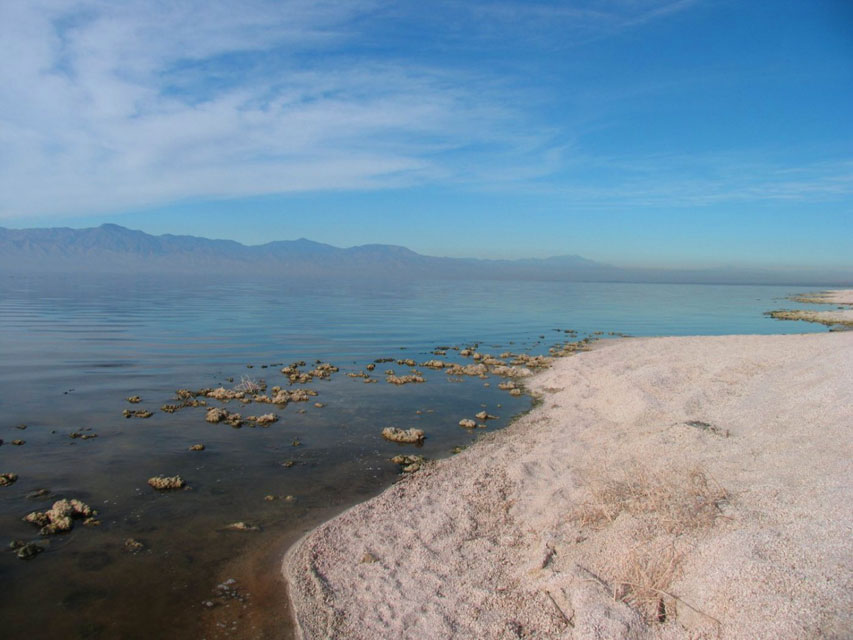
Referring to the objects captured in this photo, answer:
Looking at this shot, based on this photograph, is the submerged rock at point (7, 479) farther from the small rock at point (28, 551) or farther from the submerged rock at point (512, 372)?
the submerged rock at point (512, 372)

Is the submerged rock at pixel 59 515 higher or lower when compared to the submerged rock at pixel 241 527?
higher

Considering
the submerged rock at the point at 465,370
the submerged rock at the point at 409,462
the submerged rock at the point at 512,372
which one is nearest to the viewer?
the submerged rock at the point at 409,462

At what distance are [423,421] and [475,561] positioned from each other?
749 centimetres

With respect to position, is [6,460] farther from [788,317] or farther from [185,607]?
[788,317]

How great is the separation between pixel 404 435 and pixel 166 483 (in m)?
5.44

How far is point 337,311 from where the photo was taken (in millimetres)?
47594

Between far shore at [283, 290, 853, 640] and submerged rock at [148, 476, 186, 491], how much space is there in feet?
11.0

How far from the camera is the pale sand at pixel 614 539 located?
16.8 ft

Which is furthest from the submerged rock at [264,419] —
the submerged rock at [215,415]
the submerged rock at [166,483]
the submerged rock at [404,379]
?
the submerged rock at [404,379]

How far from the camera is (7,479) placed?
9.52 m

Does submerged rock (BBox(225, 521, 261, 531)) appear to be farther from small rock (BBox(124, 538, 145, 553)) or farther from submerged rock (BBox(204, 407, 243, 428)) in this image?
submerged rock (BBox(204, 407, 243, 428))

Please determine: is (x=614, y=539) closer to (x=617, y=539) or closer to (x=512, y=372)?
(x=617, y=539)

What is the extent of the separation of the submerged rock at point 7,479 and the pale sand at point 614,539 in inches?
247

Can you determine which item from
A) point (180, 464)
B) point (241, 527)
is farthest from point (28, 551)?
point (180, 464)
